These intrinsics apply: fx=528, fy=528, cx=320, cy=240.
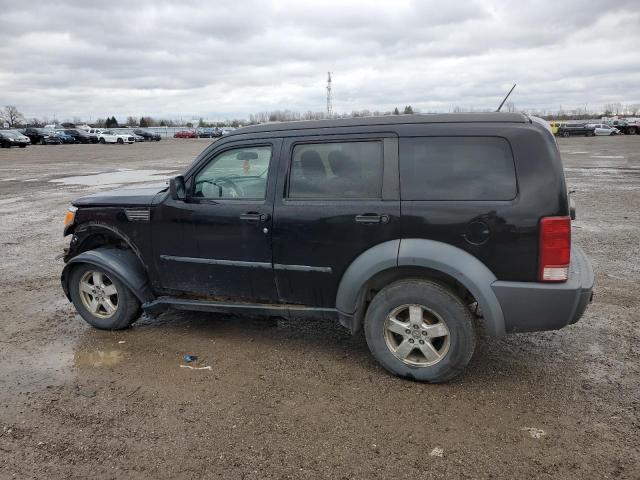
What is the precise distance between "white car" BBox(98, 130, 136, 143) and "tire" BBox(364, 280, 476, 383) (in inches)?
2327

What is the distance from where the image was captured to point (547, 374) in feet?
13.2

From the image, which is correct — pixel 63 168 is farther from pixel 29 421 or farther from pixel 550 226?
pixel 550 226

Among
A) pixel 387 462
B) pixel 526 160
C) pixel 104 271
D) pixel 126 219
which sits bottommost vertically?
pixel 387 462

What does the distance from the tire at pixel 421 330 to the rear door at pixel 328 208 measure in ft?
1.28

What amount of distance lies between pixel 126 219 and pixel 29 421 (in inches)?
75.4

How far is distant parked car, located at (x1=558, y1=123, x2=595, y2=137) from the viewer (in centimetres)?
5941

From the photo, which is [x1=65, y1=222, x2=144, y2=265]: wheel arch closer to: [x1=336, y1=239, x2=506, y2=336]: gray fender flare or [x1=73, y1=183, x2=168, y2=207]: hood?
[x1=73, y1=183, x2=168, y2=207]: hood

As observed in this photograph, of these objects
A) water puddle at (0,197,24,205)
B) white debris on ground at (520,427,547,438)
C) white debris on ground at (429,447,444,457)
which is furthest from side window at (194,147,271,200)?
water puddle at (0,197,24,205)

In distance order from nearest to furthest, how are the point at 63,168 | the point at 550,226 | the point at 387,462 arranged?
the point at 387,462, the point at 550,226, the point at 63,168

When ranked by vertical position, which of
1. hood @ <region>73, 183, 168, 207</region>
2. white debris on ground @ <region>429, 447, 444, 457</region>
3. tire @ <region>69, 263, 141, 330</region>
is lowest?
white debris on ground @ <region>429, 447, 444, 457</region>

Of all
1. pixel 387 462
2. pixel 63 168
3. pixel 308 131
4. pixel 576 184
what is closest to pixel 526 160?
pixel 308 131

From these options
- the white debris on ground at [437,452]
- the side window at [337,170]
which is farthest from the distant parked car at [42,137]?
the white debris on ground at [437,452]

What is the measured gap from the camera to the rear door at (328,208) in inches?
152

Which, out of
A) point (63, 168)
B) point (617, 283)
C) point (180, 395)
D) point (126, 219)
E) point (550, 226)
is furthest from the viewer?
point (63, 168)
